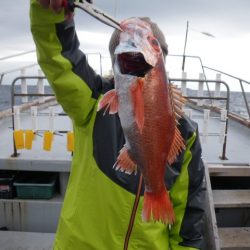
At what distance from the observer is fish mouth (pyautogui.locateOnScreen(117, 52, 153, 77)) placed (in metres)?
1.32

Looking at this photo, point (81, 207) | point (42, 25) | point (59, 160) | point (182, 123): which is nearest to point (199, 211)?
point (182, 123)

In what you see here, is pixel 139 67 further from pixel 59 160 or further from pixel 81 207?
pixel 59 160

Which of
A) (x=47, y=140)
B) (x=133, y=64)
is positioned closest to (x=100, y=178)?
(x=133, y=64)

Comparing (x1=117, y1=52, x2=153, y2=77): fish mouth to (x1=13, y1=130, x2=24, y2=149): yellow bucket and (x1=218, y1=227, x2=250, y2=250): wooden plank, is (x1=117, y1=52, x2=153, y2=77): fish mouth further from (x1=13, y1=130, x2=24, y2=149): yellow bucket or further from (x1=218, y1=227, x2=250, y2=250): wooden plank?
(x1=13, y1=130, x2=24, y2=149): yellow bucket

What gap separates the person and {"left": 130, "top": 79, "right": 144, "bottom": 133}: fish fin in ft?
1.82

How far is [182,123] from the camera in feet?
6.67

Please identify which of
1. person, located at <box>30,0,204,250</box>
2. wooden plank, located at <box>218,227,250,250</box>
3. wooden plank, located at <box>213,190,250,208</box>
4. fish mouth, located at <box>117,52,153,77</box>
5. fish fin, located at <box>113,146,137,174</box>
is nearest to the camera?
fish mouth, located at <box>117,52,153,77</box>

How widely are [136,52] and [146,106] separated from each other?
0.72ft

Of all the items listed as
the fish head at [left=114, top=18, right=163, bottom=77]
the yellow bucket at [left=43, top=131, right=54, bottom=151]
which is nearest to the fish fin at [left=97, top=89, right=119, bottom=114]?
the fish head at [left=114, top=18, right=163, bottom=77]

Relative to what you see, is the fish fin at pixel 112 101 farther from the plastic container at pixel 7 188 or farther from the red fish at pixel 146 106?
the plastic container at pixel 7 188

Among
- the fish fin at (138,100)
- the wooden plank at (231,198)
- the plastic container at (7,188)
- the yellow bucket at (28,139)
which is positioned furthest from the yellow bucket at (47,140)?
the fish fin at (138,100)

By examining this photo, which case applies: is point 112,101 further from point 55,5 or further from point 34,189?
point 34,189

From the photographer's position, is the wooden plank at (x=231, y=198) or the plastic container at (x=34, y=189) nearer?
the wooden plank at (x=231, y=198)

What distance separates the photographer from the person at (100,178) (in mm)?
1878
